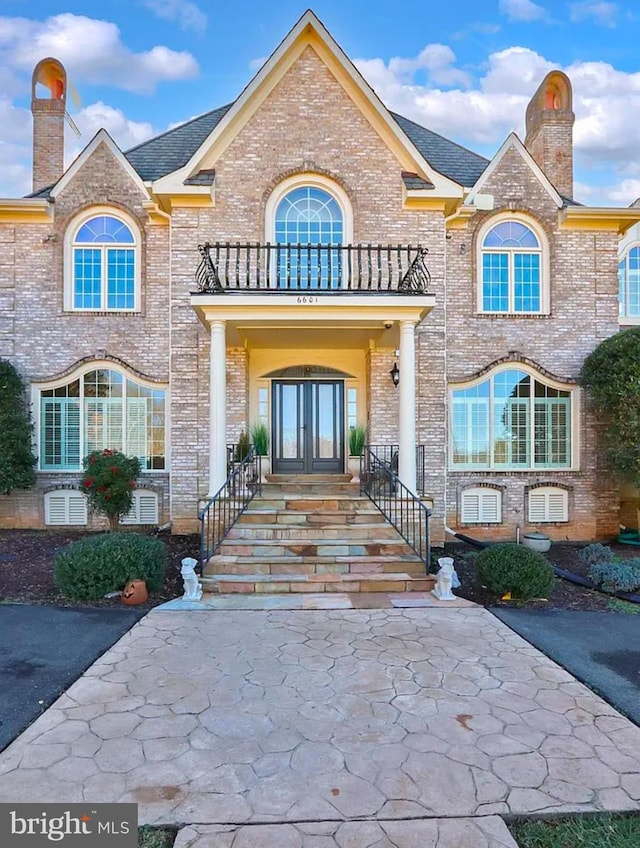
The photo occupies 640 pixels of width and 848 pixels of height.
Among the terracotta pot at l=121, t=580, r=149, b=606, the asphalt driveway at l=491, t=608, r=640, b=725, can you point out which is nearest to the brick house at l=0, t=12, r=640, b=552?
the terracotta pot at l=121, t=580, r=149, b=606

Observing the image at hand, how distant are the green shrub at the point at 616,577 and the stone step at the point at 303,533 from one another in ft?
9.44

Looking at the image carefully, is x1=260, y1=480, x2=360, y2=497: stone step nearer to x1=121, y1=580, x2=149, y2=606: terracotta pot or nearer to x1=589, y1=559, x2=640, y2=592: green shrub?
x1=121, y1=580, x2=149, y2=606: terracotta pot

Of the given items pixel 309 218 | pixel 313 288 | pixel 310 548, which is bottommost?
pixel 310 548

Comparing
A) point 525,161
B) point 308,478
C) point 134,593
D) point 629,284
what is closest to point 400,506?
point 308,478

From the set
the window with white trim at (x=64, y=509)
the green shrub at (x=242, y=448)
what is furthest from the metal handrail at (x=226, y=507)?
the window with white trim at (x=64, y=509)

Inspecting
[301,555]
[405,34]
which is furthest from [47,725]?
[405,34]

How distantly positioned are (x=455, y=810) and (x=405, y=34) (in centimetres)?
1451

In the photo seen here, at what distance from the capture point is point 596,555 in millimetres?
8672

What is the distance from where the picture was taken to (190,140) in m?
12.4

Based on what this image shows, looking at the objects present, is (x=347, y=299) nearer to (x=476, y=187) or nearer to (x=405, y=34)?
(x=476, y=187)

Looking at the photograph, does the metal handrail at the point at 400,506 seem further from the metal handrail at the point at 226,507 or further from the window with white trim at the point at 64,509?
the window with white trim at the point at 64,509

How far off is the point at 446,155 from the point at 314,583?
10525 mm

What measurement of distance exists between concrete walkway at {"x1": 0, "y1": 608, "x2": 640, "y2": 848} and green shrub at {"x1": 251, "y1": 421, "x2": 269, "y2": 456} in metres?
5.35

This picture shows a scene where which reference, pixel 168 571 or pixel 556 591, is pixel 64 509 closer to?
pixel 168 571
